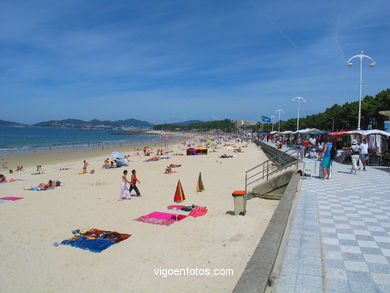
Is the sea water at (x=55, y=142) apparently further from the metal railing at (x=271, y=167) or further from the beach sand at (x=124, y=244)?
the metal railing at (x=271, y=167)

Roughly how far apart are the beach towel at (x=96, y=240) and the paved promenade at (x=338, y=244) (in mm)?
3948

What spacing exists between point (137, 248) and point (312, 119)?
185ft

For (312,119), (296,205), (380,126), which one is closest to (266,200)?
(296,205)

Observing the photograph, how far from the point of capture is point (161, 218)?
26.8 feet

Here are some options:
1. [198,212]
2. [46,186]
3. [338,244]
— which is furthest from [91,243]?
[46,186]

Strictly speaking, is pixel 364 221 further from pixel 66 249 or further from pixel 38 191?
pixel 38 191

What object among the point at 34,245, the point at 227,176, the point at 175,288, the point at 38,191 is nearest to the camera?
the point at 175,288

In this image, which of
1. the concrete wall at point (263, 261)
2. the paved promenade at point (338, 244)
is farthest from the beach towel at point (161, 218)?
the concrete wall at point (263, 261)

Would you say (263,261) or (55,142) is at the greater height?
(263,261)

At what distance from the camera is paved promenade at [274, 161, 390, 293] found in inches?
127

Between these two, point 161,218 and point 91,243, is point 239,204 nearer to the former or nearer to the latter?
point 161,218

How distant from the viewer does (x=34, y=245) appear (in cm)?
660

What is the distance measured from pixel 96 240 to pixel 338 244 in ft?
16.5

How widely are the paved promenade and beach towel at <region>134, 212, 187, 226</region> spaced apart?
337 centimetres
